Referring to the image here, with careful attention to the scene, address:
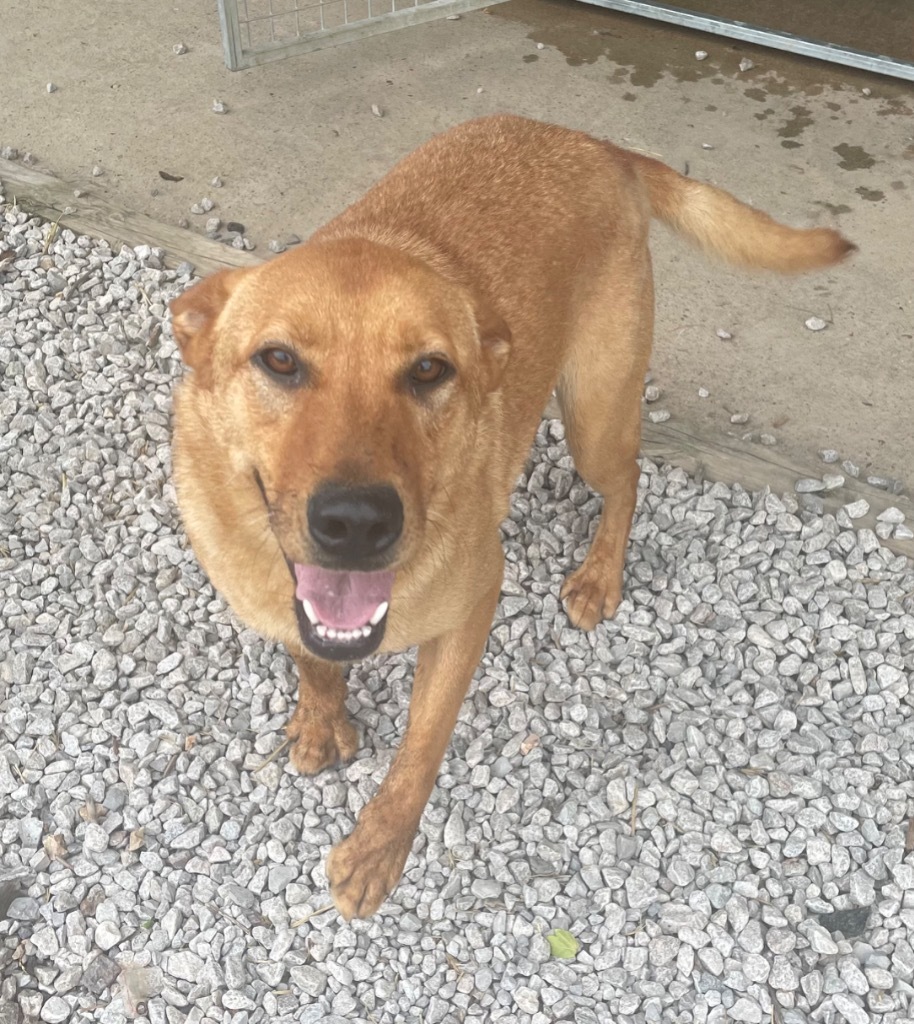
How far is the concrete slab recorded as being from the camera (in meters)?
4.35

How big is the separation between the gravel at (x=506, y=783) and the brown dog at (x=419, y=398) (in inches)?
7.7

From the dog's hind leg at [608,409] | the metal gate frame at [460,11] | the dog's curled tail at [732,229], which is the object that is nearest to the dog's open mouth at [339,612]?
the dog's hind leg at [608,409]

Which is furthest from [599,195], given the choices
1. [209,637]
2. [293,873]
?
[293,873]

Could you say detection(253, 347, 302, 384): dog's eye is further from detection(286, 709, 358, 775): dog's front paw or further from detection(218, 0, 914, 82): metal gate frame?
detection(218, 0, 914, 82): metal gate frame

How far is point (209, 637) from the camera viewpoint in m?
3.41

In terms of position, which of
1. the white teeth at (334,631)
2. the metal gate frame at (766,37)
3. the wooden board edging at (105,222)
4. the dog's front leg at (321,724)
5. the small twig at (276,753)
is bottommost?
the small twig at (276,753)

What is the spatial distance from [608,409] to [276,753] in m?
1.53

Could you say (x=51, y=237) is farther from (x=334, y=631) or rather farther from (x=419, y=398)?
(x=334, y=631)

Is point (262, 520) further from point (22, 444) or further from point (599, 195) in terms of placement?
point (22, 444)

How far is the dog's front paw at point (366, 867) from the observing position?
270 centimetres

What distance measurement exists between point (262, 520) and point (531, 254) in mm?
1159

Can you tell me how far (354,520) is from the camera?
2051 mm

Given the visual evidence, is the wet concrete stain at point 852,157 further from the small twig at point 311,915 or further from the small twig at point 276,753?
the small twig at point 311,915


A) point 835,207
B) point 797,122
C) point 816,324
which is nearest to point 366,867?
point 816,324
